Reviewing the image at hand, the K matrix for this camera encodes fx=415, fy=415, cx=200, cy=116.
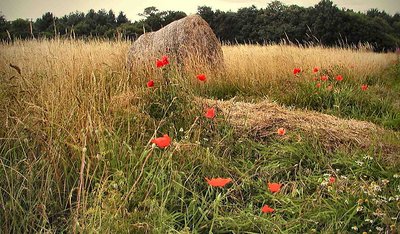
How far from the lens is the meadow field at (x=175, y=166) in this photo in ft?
6.74

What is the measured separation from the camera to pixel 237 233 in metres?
2.07

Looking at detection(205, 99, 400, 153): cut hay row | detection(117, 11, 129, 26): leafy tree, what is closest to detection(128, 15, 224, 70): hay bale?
detection(205, 99, 400, 153): cut hay row

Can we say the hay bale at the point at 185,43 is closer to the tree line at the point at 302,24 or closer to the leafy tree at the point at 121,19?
the leafy tree at the point at 121,19

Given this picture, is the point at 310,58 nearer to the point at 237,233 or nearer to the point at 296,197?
the point at 296,197

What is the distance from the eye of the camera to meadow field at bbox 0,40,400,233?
205cm

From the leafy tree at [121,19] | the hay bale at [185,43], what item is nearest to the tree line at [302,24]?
the leafy tree at [121,19]

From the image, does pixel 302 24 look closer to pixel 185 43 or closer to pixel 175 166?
pixel 185 43

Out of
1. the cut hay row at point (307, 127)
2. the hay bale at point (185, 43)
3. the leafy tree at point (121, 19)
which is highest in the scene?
the leafy tree at point (121, 19)

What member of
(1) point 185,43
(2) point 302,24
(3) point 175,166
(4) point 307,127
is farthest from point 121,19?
(3) point 175,166

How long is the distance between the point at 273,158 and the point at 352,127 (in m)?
1.20

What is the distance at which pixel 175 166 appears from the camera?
8.21ft

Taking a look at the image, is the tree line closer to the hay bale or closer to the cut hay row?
the hay bale

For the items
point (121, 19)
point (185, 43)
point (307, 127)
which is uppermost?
point (121, 19)

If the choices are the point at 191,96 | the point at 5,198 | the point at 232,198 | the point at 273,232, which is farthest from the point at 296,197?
the point at 5,198
